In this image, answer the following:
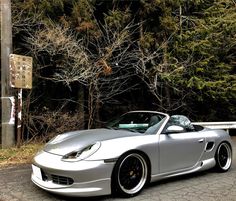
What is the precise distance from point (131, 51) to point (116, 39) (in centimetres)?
90

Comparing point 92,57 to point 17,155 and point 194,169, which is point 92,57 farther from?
point 194,169

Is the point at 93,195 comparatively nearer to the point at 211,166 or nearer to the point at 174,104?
the point at 211,166

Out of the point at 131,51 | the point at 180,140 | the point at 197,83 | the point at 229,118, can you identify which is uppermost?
the point at 131,51

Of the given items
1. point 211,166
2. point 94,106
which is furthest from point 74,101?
point 211,166

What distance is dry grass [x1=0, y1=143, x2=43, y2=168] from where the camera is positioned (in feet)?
23.0

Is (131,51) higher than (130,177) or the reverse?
higher

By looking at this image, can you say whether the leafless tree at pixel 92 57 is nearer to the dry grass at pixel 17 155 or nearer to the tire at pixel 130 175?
the dry grass at pixel 17 155

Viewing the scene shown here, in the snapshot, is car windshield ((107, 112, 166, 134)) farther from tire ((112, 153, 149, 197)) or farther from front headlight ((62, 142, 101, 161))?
front headlight ((62, 142, 101, 161))

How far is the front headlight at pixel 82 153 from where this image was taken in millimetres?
4584

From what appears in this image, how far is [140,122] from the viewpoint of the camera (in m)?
5.91

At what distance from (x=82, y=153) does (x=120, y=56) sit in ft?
22.7

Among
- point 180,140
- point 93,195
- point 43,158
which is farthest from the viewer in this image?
point 180,140

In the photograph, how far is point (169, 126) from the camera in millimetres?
5707

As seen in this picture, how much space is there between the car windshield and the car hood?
1.12 feet
